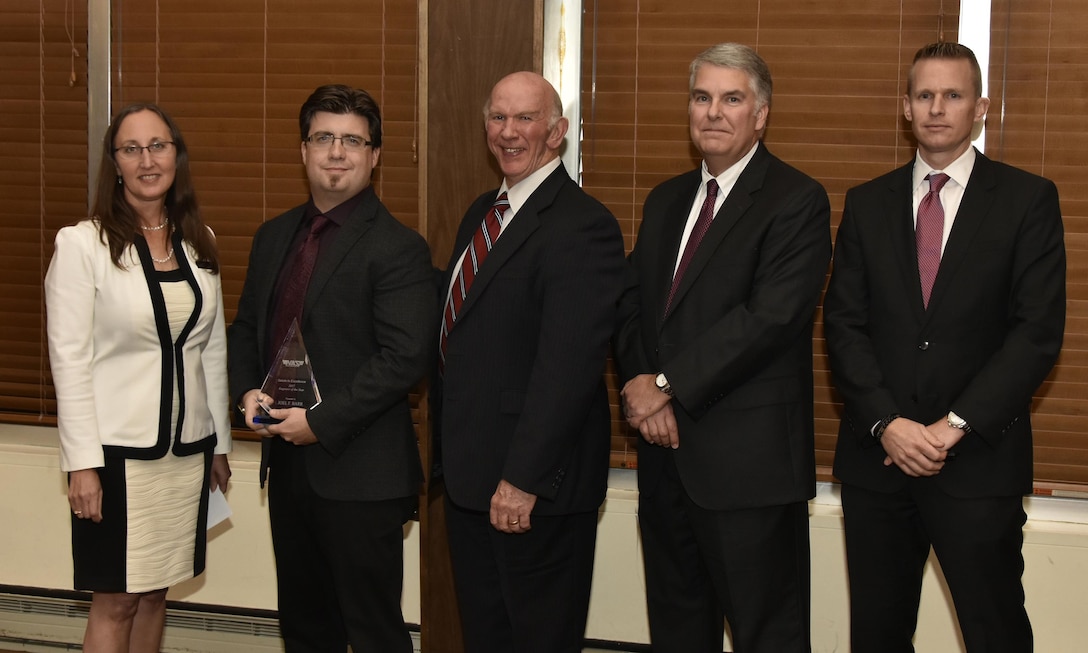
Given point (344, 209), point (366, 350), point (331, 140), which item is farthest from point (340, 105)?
point (366, 350)

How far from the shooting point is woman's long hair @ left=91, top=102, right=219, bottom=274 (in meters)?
2.30

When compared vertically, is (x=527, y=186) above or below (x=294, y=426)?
above

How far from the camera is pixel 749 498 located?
7.14 feet

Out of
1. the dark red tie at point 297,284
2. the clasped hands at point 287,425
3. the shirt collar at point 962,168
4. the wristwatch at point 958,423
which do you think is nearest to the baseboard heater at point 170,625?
the clasped hands at point 287,425

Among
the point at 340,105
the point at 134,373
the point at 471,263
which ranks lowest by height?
the point at 134,373

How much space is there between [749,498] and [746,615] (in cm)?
28

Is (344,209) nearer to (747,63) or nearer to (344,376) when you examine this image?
(344,376)

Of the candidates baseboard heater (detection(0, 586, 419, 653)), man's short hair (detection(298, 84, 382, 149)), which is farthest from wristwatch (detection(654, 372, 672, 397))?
baseboard heater (detection(0, 586, 419, 653))

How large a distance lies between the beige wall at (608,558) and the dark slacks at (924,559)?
27.2 inches

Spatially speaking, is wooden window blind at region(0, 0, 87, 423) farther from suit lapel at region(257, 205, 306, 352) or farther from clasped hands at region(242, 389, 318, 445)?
clasped hands at region(242, 389, 318, 445)

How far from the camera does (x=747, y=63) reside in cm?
228

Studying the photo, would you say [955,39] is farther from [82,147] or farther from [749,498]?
[82,147]

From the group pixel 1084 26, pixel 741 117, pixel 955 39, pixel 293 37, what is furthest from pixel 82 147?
pixel 1084 26

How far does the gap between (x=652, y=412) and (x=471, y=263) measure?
0.57 meters
